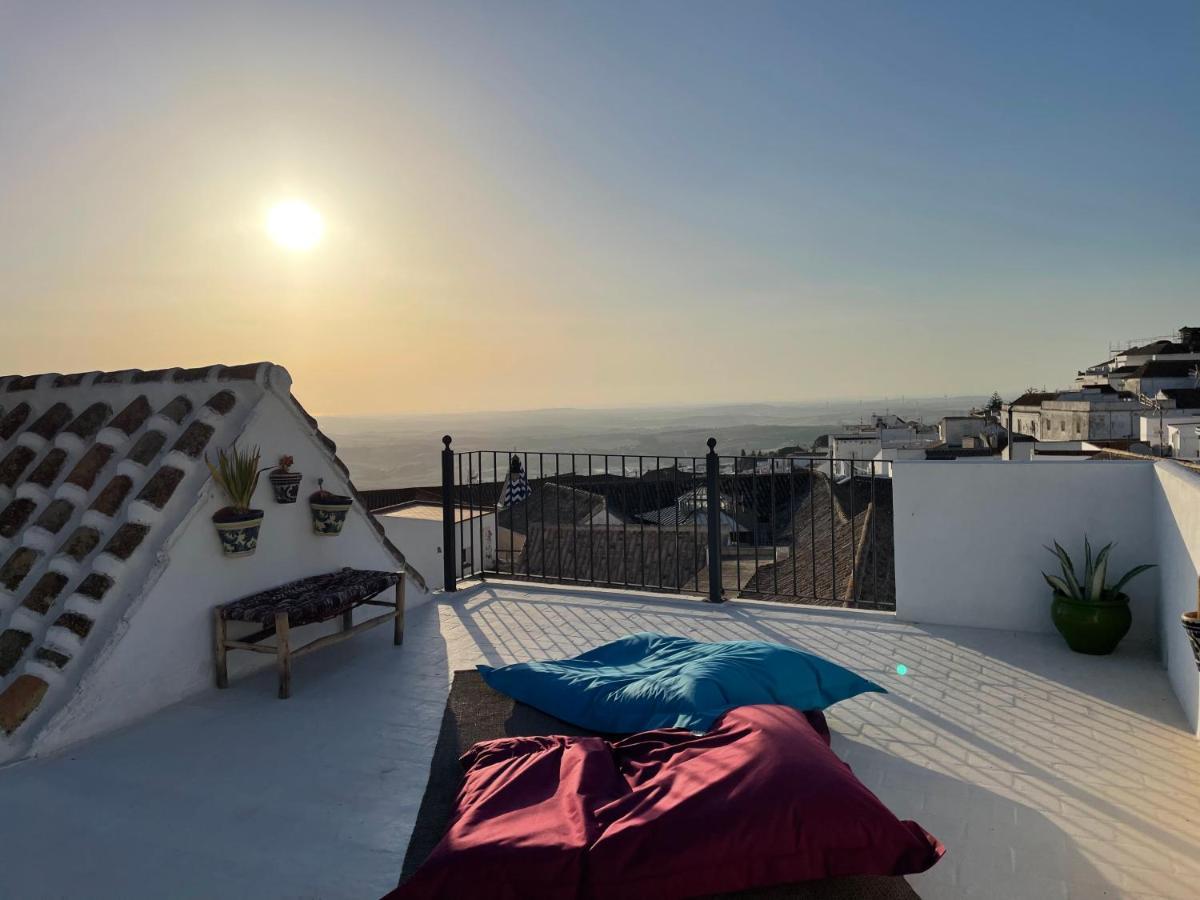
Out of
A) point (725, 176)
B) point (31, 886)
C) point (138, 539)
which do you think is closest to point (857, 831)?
point (31, 886)

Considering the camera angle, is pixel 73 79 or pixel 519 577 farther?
pixel 519 577

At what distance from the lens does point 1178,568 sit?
319 cm

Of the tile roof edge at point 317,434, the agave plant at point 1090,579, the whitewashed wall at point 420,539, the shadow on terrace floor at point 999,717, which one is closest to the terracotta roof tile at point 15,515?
the tile roof edge at point 317,434

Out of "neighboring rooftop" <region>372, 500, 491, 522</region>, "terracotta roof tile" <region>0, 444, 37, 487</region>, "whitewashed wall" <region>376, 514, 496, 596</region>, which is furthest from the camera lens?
"neighboring rooftop" <region>372, 500, 491, 522</region>

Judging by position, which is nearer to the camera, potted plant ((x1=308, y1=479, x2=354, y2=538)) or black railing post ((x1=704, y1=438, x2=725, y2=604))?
potted plant ((x1=308, y1=479, x2=354, y2=538))

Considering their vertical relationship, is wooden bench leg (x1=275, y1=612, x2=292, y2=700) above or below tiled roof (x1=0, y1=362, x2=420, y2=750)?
below

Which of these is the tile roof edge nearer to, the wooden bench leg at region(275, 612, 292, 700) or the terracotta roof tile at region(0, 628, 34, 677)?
the wooden bench leg at region(275, 612, 292, 700)

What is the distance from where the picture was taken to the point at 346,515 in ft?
14.6

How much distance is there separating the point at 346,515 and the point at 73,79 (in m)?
3.90

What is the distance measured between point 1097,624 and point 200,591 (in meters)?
4.66

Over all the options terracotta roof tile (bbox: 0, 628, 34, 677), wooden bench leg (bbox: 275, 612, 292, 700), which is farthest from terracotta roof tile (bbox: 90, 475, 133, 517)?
wooden bench leg (bbox: 275, 612, 292, 700)

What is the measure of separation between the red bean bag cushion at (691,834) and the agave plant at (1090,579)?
2767 mm

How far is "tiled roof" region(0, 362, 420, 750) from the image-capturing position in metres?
2.97

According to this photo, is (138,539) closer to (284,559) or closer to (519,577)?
(284,559)
